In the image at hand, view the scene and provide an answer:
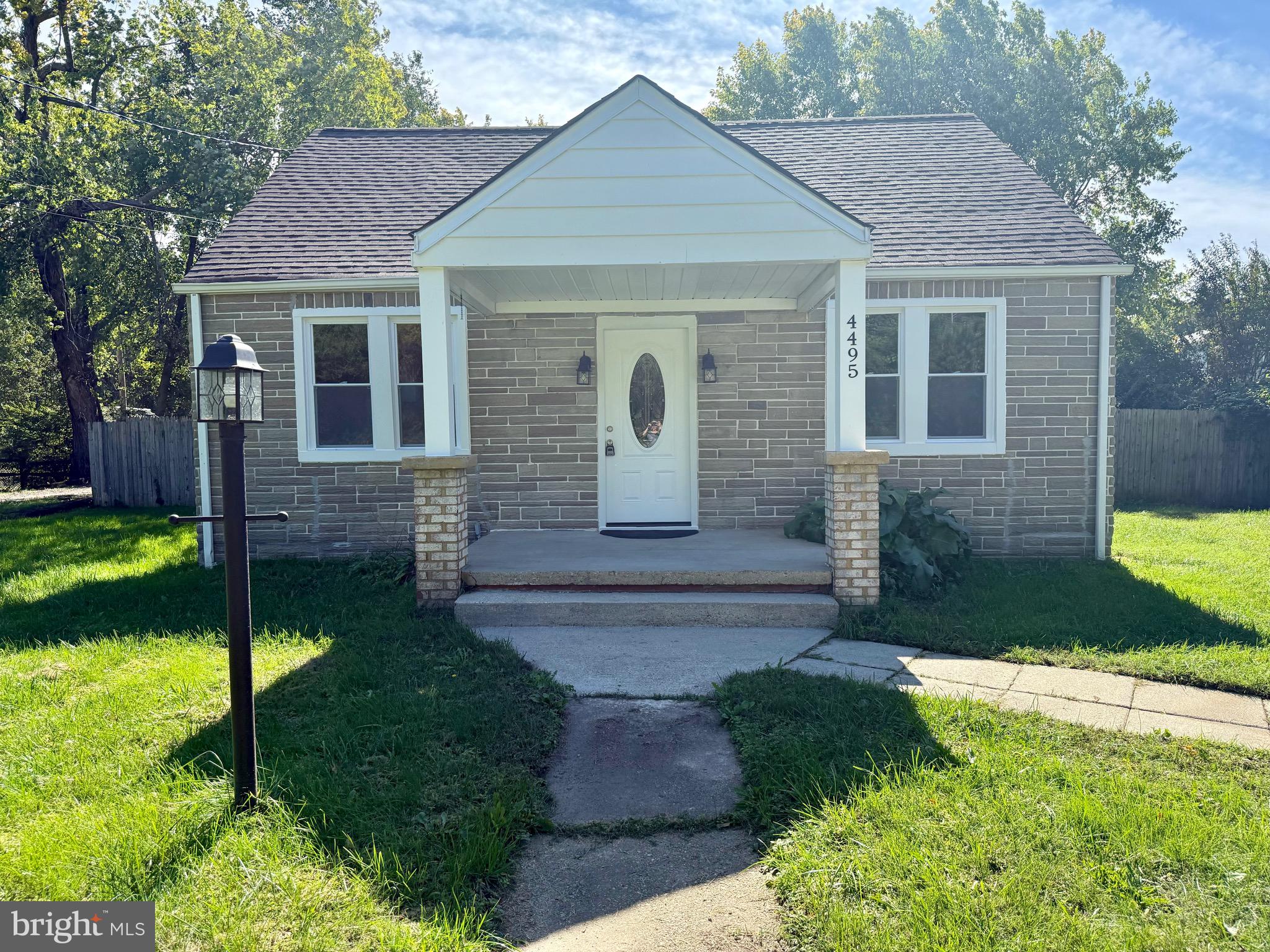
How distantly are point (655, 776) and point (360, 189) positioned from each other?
29.9ft

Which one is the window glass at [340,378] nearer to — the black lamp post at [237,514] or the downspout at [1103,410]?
the black lamp post at [237,514]

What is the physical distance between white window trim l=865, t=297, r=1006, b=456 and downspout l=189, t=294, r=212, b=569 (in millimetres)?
7065

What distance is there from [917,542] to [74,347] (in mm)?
19031

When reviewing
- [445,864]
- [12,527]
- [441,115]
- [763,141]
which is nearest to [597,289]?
[763,141]

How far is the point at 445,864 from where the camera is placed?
307cm

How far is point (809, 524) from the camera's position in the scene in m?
8.51

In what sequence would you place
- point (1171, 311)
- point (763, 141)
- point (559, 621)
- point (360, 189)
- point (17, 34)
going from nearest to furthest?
point (559, 621)
point (360, 189)
point (763, 141)
point (17, 34)
point (1171, 311)

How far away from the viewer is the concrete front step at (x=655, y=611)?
259 inches

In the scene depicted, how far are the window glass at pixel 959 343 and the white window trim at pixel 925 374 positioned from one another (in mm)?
83

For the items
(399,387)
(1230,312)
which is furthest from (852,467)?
(1230,312)

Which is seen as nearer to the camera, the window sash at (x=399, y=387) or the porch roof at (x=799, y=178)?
the porch roof at (x=799, y=178)

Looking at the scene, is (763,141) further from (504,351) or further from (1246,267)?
(1246,267)

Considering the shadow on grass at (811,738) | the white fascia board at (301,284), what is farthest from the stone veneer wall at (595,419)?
the shadow on grass at (811,738)

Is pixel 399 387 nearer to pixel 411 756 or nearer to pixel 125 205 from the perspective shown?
pixel 411 756
